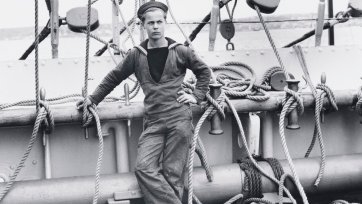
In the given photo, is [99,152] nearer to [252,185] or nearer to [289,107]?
[252,185]

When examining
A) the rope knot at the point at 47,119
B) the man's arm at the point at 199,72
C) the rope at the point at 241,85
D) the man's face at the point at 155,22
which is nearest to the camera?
the man's face at the point at 155,22

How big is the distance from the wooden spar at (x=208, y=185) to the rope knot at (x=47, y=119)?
12.7 inches

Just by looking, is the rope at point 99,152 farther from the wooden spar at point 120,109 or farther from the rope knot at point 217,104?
the rope knot at point 217,104

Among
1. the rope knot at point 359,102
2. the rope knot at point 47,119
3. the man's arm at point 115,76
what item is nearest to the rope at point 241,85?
the rope knot at point 359,102

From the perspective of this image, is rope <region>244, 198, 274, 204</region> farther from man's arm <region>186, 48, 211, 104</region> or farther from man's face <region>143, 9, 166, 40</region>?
man's face <region>143, 9, 166, 40</region>

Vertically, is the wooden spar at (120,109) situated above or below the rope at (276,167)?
above

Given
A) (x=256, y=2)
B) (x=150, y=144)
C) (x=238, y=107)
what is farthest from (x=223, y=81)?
(x=150, y=144)

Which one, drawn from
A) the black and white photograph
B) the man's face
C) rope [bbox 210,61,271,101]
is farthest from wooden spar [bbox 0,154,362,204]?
the man's face

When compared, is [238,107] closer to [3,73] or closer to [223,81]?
[223,81]

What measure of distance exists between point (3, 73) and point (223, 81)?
1.65 meters

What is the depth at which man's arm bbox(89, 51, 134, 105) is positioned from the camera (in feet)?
10.5

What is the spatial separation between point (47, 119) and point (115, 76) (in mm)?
509

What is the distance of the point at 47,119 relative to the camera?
131 inches

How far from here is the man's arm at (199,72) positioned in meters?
3.18
